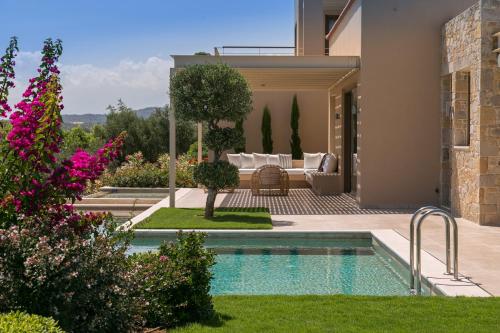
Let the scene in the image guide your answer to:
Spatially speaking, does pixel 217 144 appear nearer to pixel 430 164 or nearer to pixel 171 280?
pixel 430 164

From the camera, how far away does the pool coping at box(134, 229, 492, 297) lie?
256 inches

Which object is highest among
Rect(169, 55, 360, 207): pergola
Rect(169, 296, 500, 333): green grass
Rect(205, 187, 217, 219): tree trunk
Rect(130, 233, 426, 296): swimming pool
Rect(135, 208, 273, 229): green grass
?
Rect(169, 55, 360, 207): pergola

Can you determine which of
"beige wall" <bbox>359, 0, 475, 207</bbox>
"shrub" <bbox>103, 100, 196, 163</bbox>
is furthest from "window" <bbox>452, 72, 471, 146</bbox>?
"shrub" <bbox>103, 100, 196, 163</bbox>

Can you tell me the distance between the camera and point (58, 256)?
4.19 m

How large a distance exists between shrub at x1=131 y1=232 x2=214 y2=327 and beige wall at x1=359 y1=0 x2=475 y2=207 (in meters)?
8.83

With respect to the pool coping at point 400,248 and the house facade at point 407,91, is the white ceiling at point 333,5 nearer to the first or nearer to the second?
the house facade at point 407,91

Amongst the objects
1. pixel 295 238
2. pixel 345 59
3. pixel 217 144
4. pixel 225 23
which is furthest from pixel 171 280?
pixel 225 23

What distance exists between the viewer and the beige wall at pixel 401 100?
13.6m

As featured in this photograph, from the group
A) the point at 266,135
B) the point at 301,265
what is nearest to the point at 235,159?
the point at 266,135

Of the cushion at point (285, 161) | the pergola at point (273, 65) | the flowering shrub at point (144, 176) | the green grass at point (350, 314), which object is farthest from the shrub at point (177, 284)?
the cushion at point (285, 161)

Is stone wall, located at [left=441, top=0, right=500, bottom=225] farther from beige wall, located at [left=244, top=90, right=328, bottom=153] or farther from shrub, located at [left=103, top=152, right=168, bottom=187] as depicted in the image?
beige wall, located at [left=244, top=90, right=328, bottom=153]

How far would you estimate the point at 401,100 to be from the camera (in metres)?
13.7

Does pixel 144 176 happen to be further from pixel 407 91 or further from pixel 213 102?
pixel 407 91

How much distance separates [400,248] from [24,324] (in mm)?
6328
